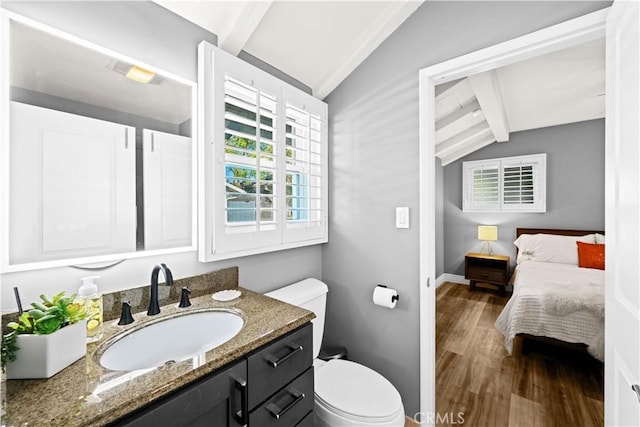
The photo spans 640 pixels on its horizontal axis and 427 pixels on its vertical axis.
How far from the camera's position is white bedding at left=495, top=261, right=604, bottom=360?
2.06 meters

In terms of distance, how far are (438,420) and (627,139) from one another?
172 cm

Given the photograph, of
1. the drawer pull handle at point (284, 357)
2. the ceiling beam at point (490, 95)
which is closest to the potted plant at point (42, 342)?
the drawer pull handle at point (284, 357)

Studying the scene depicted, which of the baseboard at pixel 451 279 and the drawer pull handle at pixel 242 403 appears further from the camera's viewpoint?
the baseboard at pixel 451 279

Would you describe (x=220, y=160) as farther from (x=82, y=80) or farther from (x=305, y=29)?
(x=305, y=29)

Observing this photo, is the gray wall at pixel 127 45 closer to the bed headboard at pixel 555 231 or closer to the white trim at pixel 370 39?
the white trim at pixel 370 39

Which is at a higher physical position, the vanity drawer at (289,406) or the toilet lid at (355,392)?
the vanity drawer at (289,406)

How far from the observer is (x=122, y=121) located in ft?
3.54

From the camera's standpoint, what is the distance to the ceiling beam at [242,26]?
48.7 inches

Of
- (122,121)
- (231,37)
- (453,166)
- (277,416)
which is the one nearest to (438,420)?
(277,416)

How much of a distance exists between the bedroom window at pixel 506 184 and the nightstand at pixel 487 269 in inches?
31.1

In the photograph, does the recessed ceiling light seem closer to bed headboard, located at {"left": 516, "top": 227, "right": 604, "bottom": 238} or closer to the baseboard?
the baseboard

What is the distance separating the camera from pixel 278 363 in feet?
3.05

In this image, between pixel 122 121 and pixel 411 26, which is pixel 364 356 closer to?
pixel 122 121

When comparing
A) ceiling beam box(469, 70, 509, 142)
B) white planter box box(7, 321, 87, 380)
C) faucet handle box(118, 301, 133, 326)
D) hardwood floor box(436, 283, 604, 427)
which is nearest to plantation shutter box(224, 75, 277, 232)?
faucet handle box(118, 301, 133, 326)
